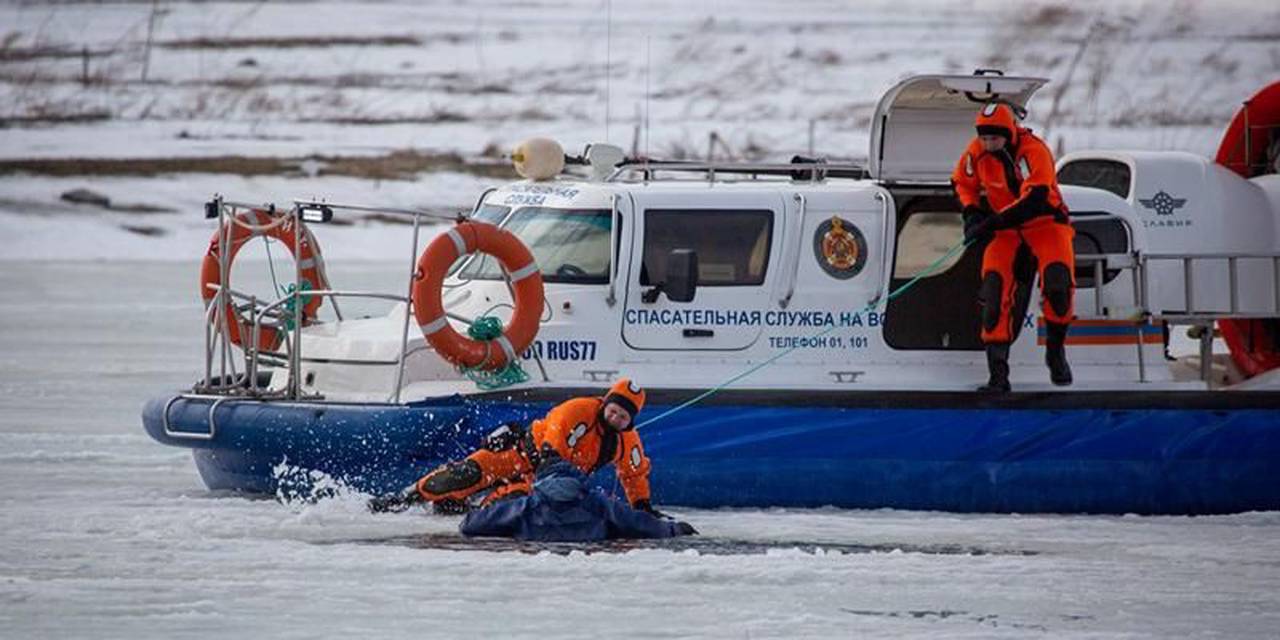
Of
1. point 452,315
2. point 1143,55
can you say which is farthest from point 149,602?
point 1143,55

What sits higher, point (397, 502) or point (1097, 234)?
point (1097, 234)

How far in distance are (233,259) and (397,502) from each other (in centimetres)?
219

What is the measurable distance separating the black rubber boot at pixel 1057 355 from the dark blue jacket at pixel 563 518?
2.06m

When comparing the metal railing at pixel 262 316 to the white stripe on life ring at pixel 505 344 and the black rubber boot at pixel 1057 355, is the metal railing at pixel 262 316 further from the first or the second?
the black rubber boot at pixel 1057 355

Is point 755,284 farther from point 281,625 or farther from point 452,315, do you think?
point 281,625

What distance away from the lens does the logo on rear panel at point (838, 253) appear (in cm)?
1261

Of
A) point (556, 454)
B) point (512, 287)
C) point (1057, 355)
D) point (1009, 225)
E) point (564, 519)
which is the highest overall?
point (1009, 225)

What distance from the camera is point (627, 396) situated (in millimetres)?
11578

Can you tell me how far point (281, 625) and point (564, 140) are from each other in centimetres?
3561

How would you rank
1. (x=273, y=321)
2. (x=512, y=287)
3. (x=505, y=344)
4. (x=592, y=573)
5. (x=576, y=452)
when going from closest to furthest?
(x=592, y=573) < (x=576, y=452) < (x=505, y=344) < (x=512, y=287) < (x=273, y=321)

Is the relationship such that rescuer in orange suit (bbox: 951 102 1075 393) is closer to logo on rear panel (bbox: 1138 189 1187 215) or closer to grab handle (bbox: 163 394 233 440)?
logo on rear panel (bbox: 1138 189 1187 215)

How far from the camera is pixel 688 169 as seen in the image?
12930 millimetres

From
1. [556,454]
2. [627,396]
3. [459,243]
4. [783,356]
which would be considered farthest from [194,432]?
[783,356]

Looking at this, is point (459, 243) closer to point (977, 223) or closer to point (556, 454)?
point (556, 454)
